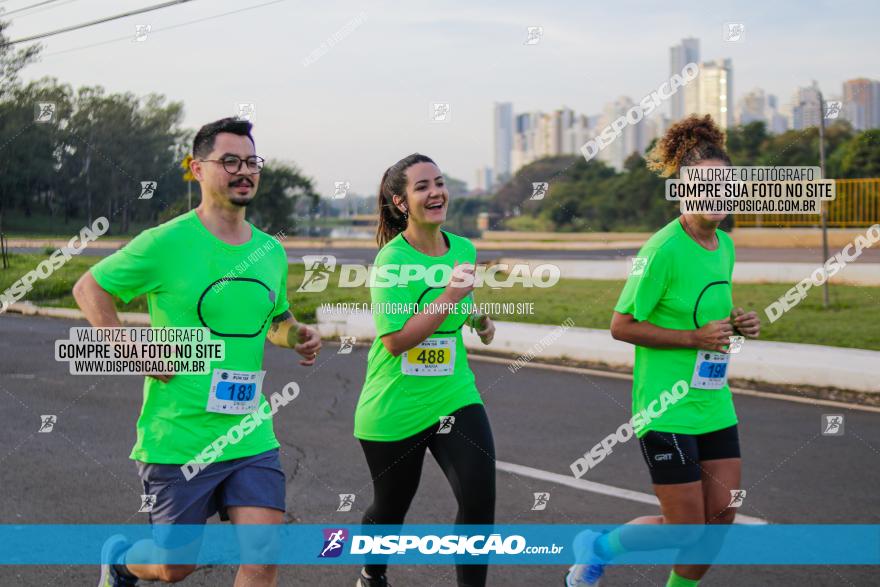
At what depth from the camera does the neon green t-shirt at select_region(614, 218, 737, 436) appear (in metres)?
3.89

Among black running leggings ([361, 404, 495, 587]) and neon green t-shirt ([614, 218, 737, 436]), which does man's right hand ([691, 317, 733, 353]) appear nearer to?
neon green t-shirt ([614, 218, 737, 436])

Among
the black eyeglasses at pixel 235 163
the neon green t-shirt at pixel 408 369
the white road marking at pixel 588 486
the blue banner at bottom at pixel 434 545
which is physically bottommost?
the blue banner at bottom at pixel 434 545

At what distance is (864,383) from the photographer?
368 inches

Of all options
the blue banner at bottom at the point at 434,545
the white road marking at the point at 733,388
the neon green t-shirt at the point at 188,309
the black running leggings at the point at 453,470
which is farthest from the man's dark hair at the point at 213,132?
the white road marking at the point at 733,388

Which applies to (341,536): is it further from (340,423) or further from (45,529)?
(340,423)

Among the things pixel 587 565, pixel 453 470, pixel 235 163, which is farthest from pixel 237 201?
pixel 587 565

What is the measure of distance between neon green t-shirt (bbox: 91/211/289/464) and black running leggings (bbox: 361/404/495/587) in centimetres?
68

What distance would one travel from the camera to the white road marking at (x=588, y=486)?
5.86 meters

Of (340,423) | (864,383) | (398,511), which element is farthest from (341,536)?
(864,383)

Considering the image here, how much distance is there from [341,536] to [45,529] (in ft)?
5.88

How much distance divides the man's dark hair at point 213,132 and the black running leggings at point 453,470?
1.37m

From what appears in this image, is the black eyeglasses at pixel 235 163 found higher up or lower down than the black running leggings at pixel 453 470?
higher up

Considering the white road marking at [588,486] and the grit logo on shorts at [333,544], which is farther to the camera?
the white road marking at [588,486]

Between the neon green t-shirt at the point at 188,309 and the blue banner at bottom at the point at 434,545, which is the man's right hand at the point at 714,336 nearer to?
the blue banner at bottom at the point at 434,545
